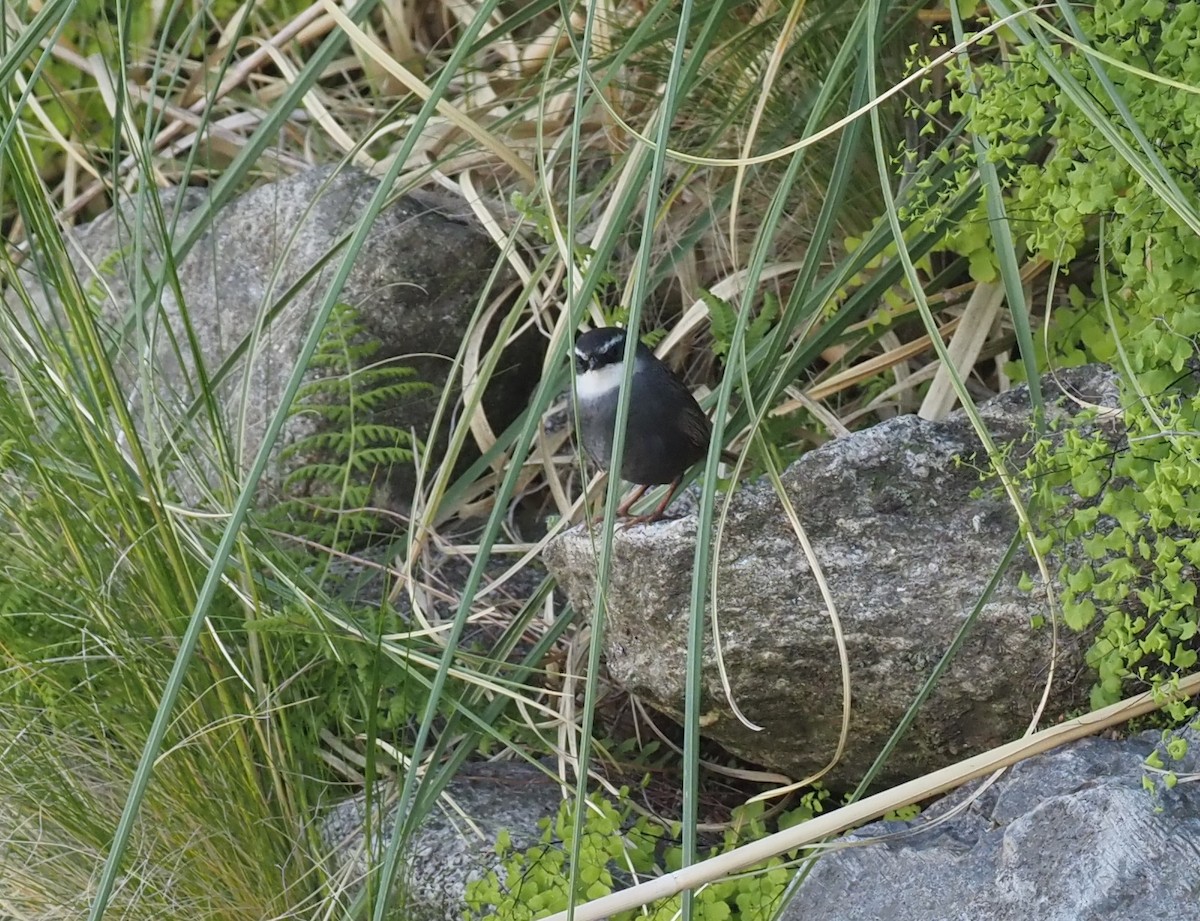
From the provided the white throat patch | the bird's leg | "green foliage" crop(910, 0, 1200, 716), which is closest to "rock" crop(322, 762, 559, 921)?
the bird's leg

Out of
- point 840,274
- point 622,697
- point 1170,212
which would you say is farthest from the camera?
point 622,697

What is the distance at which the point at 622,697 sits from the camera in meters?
2.65

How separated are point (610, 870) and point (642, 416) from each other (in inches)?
32.9

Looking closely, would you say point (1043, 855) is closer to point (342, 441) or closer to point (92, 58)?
point (342, 441)

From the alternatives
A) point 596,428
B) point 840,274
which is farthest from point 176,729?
point 840,274

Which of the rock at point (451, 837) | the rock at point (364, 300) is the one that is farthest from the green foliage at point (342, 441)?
the rock at point (451, 837)

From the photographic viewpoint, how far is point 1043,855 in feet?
5.14

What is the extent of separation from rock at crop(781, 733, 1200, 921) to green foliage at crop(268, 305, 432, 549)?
1.27 meters

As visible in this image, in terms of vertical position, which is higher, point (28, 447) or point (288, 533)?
point (28, 447)

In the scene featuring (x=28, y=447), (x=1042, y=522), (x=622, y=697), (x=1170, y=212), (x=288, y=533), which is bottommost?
(x=622, y=697)

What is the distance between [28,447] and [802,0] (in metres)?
1.40

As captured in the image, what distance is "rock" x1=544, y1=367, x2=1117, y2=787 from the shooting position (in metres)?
1.99

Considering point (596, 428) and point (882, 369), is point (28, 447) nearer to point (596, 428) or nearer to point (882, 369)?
point (596, 428)

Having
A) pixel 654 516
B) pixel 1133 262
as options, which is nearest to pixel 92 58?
pixel 654 516
